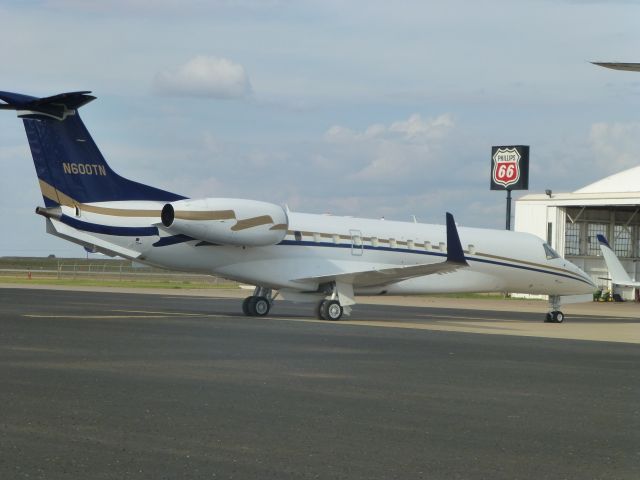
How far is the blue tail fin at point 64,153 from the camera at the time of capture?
28.4m

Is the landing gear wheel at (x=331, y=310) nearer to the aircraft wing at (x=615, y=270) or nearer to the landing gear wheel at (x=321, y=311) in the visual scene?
the landing gear wheel at (x=321, y=311)

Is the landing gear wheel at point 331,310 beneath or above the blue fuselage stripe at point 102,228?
beneath

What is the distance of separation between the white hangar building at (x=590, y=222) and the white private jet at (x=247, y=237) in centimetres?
2655

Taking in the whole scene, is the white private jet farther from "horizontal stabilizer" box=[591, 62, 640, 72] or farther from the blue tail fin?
"horizontal stabilizer" box=[591, 62, 640, 72]

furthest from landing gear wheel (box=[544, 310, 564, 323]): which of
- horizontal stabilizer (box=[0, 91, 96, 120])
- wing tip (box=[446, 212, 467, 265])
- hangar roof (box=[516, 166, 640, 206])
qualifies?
hangar roof (box=[516, 166, 640, 206])

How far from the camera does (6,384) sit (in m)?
12.9

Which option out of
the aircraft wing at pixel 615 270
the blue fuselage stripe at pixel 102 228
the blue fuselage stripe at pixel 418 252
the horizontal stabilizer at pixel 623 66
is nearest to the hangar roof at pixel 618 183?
the aircraft wing at pixel 615 270

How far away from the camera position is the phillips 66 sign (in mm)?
67375

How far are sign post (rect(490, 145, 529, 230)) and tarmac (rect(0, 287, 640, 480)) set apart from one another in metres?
44.1

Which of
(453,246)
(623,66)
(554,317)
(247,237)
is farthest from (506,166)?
(623,66)

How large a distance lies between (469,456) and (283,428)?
78.2 inches

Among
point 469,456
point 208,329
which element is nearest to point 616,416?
point 469,456

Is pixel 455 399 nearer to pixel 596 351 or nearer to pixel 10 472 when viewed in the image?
pixel 10 472

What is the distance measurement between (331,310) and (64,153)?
28.8ft
